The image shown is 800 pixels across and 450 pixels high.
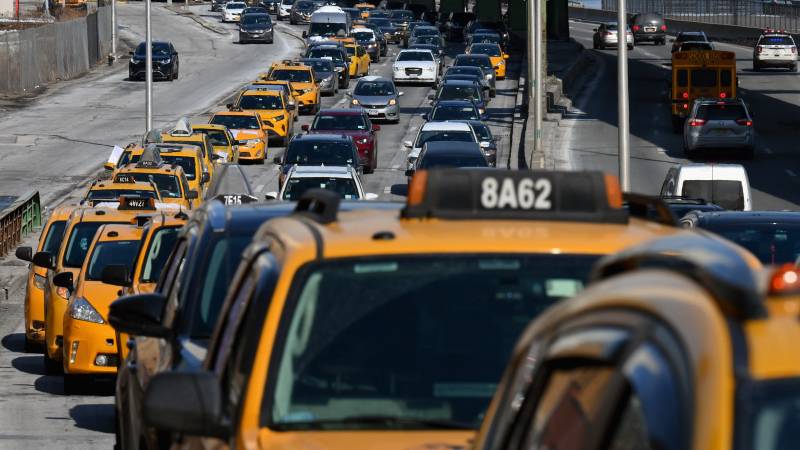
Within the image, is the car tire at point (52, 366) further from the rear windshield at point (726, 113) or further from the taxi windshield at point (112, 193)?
the rear windshield at point (726, 113)

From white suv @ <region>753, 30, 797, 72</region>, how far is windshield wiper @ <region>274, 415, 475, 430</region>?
259ft

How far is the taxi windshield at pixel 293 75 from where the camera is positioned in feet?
203

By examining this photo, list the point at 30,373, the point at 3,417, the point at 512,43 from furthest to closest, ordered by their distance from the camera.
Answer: the point at 512,43 < the point at 30,373 < the point at 3,417

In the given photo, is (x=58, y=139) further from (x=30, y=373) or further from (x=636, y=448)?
(x=636, y=448)

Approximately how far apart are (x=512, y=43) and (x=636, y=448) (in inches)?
3818

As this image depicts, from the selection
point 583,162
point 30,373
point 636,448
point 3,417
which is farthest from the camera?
point 583,162

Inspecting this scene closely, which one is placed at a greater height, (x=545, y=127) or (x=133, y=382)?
(x=133, y=382)

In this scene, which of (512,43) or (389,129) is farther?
(512,43)

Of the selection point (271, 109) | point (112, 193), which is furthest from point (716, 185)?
point (271, 109)

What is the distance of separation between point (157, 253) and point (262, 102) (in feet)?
123

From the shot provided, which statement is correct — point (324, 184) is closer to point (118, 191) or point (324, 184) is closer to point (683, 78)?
point (118, 191)

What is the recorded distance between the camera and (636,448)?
9.30 ft

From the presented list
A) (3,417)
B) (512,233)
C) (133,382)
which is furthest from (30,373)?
(512,233)

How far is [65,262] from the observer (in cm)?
1939
